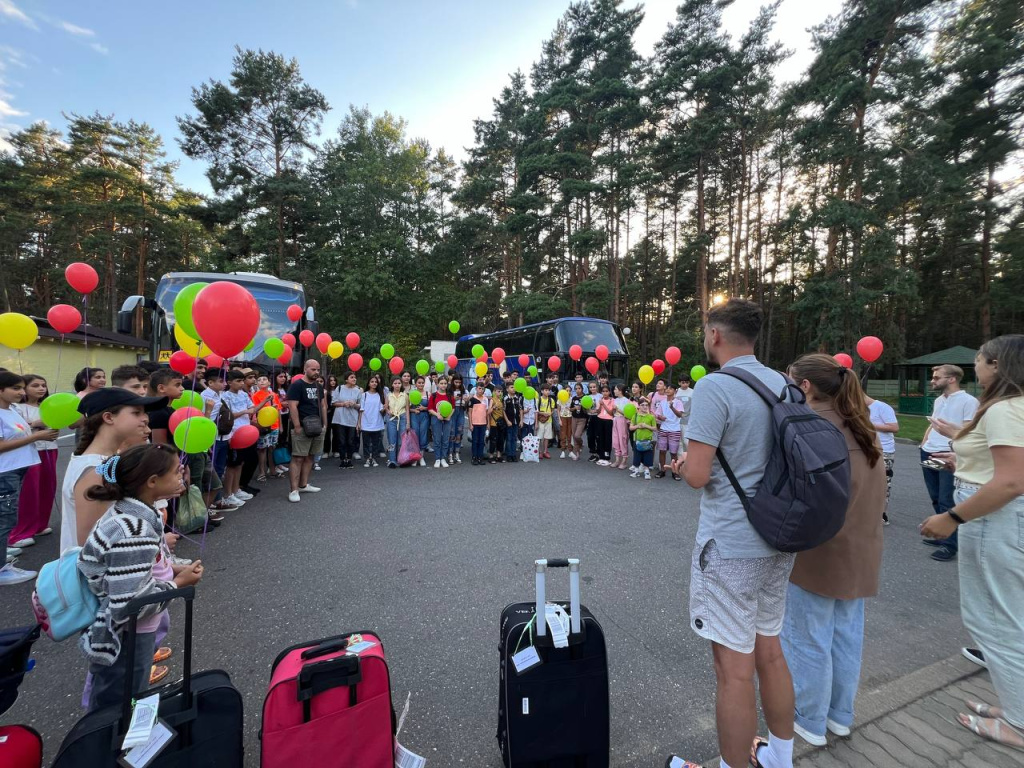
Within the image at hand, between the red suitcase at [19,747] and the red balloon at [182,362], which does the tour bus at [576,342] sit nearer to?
the red balloon at [182,362]

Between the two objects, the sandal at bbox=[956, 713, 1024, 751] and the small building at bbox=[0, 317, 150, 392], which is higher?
the small building at bbox=[0, 317, 150, 392]

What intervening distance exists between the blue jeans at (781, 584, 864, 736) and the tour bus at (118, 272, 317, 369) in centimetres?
803

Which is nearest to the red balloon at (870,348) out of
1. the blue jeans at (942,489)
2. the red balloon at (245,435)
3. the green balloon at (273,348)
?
the blue jeans at (942,489)

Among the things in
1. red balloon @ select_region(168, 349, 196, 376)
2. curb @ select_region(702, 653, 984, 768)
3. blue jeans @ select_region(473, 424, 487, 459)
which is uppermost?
red balloon @ select_region(168, 349, 196, 376)

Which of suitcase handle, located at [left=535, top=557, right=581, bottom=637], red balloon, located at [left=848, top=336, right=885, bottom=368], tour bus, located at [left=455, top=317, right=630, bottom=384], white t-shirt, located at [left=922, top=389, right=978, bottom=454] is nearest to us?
suitcase handle, located at [left=535, top=557, right=581, bottom=637]

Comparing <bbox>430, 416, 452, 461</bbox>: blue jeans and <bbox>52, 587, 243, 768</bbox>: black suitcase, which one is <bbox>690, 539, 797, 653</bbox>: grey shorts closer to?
<bbox>52, 587, 243, 768</bbox>: black suitcase

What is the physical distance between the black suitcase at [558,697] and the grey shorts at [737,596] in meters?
0.44

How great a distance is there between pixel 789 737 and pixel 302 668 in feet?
6.51

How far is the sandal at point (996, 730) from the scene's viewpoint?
2.00 m

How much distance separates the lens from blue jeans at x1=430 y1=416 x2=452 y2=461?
28.3 feet

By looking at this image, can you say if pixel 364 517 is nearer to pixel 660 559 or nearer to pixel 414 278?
pixel 660 559

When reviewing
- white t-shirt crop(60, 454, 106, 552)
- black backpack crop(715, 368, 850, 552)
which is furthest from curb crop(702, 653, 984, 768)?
white t-shirt crop(60, 454, 106, 552)

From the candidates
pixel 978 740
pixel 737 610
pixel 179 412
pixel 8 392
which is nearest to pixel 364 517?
pixel 179 412

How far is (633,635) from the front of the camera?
295 cm
